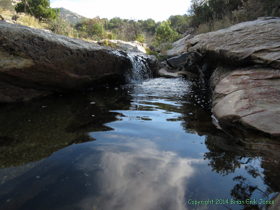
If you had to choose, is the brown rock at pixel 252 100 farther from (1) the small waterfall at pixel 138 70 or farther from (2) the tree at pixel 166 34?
(2) the tree at pixel 166 34

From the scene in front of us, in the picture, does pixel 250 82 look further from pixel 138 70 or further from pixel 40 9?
pixel 40 9

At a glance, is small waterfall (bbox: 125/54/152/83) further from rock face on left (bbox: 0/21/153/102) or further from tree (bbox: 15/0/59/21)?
tree (bbox: 15/0/59/21)

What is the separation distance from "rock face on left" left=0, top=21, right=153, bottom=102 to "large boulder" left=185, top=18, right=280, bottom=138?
2.82 m

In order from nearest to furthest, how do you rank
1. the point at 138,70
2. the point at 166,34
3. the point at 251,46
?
the point at 251,46, the point at 138,70, the point at 166,34

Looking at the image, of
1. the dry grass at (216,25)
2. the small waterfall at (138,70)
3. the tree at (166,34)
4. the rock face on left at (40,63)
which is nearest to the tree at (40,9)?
the tree at (166,34)

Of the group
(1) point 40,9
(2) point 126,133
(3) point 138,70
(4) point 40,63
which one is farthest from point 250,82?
(1) point 40,9

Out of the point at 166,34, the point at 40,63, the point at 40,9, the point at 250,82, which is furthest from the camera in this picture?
the point at 40,9

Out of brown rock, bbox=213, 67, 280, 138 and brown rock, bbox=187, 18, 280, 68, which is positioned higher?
brown rock, bbox=187, 18, 280, 68

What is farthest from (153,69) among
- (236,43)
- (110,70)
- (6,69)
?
(6,69)

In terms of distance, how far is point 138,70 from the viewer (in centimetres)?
605

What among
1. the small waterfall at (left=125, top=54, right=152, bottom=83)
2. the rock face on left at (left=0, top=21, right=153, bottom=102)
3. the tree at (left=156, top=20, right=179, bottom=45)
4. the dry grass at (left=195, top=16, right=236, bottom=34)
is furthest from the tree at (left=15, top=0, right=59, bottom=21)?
the rock face on left at (left=0, top=21, right=153, bottom=102)

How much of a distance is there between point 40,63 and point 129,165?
264 centimetres

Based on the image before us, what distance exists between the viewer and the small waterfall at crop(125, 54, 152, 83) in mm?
5598

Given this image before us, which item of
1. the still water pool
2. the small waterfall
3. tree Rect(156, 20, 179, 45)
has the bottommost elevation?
the still water pool
